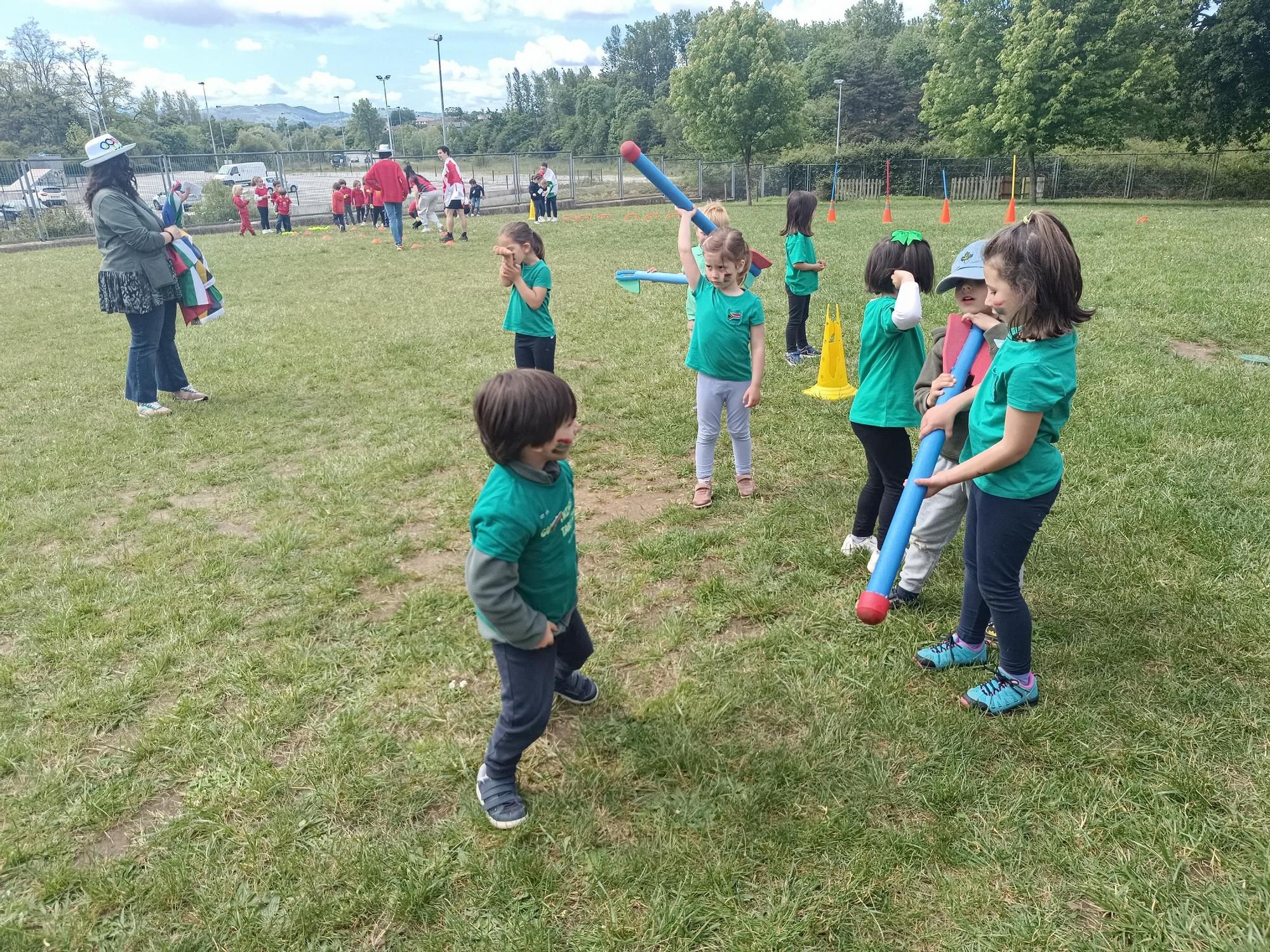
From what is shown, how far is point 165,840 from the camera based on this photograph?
104 inches

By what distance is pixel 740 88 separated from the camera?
36562 millimetres

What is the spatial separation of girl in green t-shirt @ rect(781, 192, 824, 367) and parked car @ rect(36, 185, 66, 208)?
2615 centimetres

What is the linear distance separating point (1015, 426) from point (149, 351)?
7.15 m

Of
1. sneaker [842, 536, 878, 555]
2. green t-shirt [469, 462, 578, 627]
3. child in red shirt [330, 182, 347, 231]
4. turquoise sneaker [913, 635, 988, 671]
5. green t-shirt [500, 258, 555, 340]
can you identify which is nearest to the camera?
green t-shirt [469, 462, 578, 627]

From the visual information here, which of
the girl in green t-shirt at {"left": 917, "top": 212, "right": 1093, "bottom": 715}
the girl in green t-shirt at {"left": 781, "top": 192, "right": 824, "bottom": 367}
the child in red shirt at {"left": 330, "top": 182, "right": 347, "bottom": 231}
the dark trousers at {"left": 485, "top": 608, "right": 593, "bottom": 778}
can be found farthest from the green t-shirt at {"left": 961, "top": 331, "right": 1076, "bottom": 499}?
the child in red shirt at {"left": 330, "top": 182, "right": 347, "bottom": 231}

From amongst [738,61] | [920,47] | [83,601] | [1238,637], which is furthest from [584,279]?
[920,47]

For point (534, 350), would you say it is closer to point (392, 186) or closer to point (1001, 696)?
point (1001, 696)

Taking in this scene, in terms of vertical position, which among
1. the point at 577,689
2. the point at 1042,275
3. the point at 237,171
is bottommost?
the point at 577,689

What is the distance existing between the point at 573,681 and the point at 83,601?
2.79 m

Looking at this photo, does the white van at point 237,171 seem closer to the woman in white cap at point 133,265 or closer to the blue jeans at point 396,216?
the blue jeans at point 396,216

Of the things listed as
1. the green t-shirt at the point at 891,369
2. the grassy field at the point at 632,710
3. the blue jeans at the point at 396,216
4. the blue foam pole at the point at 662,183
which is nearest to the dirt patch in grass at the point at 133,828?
the grassy field at the point at 632,710

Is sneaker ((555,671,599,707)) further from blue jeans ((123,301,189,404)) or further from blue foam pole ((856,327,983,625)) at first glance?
blue jeans ((123,301,189,404))

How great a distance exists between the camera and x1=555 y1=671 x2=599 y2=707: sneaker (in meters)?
3.20

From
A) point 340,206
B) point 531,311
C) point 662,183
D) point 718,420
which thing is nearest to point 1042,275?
point 718,420
